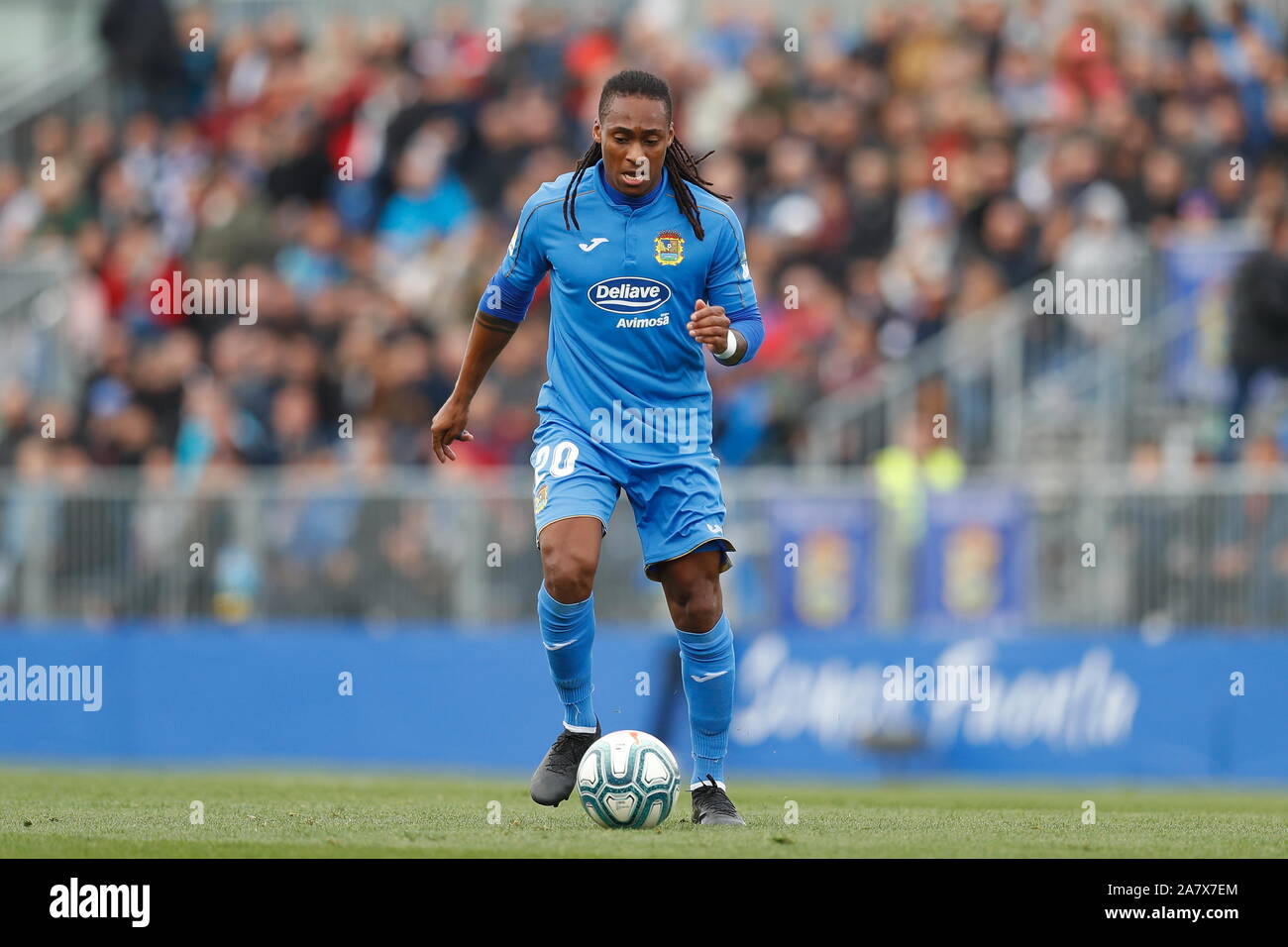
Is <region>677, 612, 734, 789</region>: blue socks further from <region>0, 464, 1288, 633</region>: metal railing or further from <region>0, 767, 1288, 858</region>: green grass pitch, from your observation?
<region>0, 464, 1288, 633</region>: metal railing

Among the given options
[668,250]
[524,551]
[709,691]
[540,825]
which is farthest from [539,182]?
[540,825]

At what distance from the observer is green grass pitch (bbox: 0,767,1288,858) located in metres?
7.61

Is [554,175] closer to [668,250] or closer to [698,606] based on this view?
[668,250]

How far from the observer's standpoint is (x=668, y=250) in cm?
897

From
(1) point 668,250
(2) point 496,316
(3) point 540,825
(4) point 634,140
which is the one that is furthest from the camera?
(2) point 496,316

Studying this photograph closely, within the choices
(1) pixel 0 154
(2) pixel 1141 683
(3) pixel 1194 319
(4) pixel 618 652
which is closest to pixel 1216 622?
(2) pixel 1141 683

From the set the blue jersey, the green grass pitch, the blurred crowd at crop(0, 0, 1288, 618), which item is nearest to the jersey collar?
the blue jersey

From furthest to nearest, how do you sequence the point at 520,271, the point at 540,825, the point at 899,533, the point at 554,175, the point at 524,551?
the point at 554,175 < the point at 524,551 < the point at 899,533 < the point at 520,271 < the point at 540,825

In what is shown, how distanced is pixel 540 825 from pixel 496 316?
2275 millimetres

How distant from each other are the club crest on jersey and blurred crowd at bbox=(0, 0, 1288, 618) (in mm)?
8487

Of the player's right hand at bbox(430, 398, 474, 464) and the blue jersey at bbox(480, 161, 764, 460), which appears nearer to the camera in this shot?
the blue jersey at bbox(480, 161, 764, 460)

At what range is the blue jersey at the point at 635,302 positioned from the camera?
29.5 feet

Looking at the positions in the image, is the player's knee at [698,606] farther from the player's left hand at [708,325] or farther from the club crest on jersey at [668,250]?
the club crest on jersey at [668,250]

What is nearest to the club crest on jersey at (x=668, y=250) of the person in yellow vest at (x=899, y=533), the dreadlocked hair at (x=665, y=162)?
the dreadlocked hair at (x=665, y=162)
